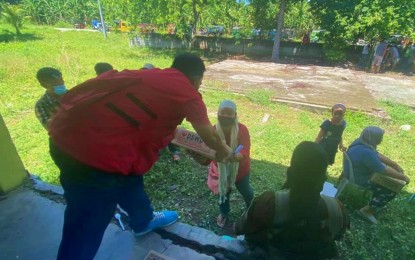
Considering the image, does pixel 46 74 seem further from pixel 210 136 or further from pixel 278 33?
pixel 278 33

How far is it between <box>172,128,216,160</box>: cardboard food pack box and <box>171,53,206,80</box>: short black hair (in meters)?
0.89

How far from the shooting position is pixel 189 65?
1897 mm

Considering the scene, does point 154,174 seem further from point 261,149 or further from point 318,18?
point 318,18

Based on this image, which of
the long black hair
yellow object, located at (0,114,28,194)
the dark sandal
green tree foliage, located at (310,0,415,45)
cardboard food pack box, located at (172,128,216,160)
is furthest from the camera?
green tree foliage, located at (310,0,415,45)

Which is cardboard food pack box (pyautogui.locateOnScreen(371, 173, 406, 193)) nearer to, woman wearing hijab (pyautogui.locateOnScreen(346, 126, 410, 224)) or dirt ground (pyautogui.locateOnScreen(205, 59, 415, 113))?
woman wearing hijab (pyautogui.locateOnScreen(346, 126, 410, 224))

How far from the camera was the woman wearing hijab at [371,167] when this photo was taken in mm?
3301

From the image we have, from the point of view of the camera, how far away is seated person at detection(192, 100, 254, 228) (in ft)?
9.00

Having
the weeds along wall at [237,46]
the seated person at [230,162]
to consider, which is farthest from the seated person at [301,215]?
the weeds along wall at [237,46]

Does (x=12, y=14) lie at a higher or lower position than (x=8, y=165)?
higher

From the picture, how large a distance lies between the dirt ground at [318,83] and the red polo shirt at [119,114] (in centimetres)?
708

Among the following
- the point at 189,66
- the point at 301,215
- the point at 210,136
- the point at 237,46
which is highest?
the point at 189,66

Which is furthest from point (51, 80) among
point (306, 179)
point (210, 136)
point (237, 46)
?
point (237, 46)

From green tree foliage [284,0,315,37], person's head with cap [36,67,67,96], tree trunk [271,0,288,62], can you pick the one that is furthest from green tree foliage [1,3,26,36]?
person's head with cap [36,67,67,96]

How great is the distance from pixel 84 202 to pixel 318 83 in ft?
34.5
